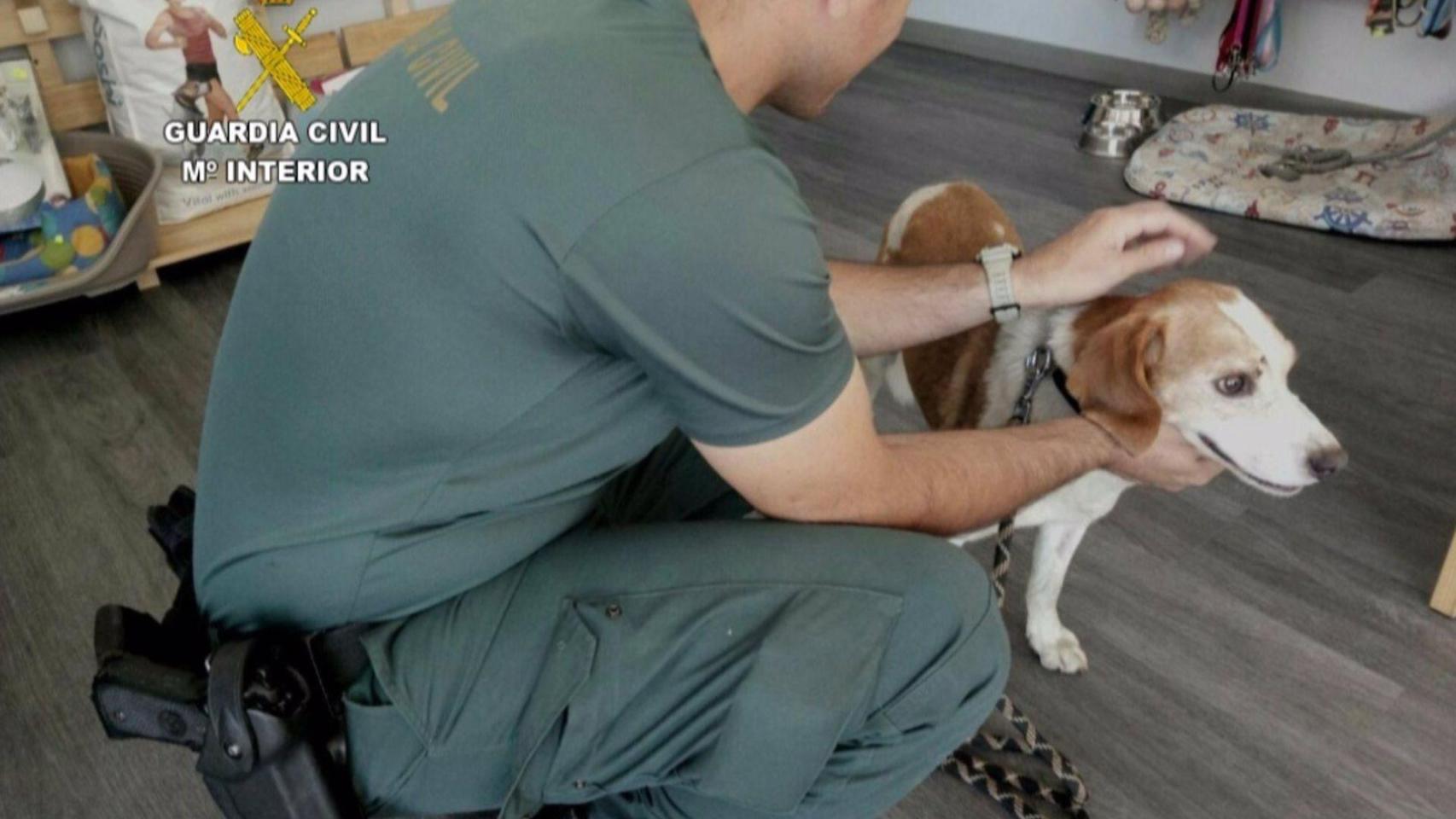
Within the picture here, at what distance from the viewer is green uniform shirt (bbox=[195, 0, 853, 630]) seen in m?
0.86

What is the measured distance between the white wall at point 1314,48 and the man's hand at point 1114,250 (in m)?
2.68

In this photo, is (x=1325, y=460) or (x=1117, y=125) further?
(x=1117, y=125)

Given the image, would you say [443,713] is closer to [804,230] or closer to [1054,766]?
[804,230]

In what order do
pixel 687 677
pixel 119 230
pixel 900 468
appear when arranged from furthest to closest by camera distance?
1. pixel 119 230
2. pixel 900 468
3. pixel 687 677

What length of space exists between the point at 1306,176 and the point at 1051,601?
2.27 meters

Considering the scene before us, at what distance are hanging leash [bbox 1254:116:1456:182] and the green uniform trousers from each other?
8.88 ft

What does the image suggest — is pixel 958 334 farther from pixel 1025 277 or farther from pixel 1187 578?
pixel 1187 578

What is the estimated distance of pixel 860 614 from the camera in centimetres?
105

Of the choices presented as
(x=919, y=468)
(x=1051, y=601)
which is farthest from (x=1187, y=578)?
(x=919, y=468)

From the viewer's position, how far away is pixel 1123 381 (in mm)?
1315

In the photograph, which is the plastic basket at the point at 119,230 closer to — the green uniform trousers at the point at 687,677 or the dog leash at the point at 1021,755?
the green uniform trousers at the point at 687,677

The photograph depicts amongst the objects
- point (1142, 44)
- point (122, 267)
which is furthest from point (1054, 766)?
point (1142, 44)

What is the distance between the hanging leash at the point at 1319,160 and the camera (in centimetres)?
313

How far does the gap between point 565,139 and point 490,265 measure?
120 millimetres
